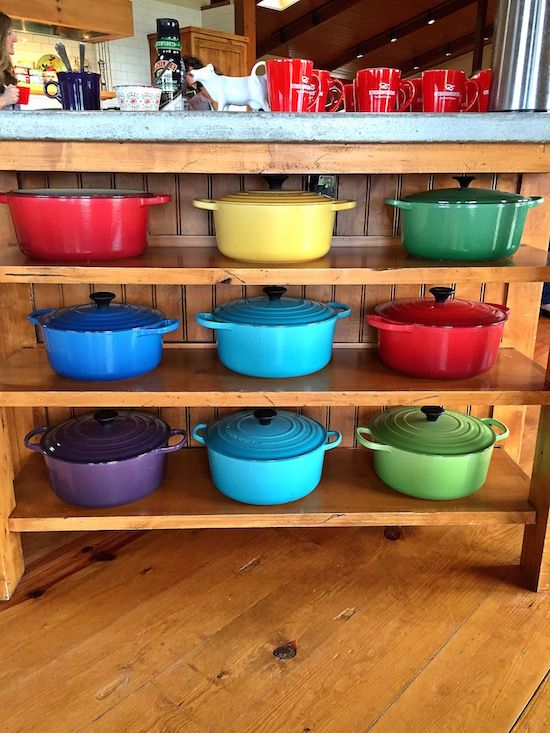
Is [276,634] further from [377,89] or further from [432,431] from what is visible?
[377,89]

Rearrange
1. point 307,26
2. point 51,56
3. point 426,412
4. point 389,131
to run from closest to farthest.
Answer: point 389,131 < point 426,412 < point 51,56 < point 307,26

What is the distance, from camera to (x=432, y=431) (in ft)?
5.45

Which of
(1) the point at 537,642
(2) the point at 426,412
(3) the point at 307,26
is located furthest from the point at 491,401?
(3) the point at 307,26

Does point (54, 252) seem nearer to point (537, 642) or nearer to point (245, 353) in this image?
point (245, 353)

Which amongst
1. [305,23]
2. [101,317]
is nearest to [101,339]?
[101,317]

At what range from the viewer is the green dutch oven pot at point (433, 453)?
1.60 metres

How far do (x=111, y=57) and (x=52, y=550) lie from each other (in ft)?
17.2

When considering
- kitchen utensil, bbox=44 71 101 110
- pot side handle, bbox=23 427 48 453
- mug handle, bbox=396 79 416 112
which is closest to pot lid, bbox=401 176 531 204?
mug handle, bbox=396 79 416 112

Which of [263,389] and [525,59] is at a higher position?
[525,59]

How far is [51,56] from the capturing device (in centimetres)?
487

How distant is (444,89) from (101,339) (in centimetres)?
101

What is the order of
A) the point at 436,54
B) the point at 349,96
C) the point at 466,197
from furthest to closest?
the point at 436,54
the point at 349,96
the point at 466,197

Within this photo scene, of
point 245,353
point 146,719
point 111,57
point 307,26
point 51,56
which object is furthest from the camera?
point 307,26

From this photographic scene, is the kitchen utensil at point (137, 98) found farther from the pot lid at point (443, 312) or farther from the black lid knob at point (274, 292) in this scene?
the pot lid at point (443, 312)
